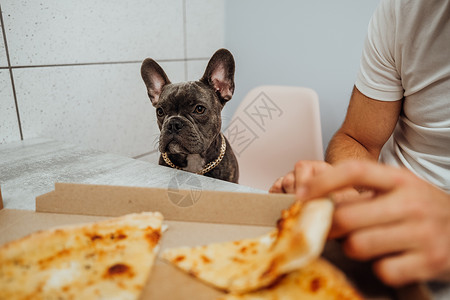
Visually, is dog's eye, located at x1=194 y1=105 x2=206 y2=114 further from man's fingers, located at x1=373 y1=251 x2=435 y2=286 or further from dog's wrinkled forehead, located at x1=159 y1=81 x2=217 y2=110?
man's fingers, located at x1=373 y1=251 x2=435 y2=286

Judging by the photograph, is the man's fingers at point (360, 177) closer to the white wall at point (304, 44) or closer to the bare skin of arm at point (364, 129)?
the bare skin of arm at point (364, 129)

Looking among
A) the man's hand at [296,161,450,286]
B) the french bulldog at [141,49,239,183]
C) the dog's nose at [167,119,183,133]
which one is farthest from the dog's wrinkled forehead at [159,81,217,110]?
the man's hand at [296,161,450,286]

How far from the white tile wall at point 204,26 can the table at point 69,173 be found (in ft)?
4.04

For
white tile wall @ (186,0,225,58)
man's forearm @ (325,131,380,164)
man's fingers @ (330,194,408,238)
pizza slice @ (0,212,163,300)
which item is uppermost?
white tile wall @ (186,0,225,58)

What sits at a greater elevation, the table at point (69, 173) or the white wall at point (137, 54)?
the white wall at point (137, 54)

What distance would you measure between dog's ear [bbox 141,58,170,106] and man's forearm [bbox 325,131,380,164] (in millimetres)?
703

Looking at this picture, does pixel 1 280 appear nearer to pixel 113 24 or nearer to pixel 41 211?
pixel 41 211

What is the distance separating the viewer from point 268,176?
6.07 ft

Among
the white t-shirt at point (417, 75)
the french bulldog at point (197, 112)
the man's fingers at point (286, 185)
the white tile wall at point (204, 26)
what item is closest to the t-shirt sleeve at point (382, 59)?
the white t-shirt at point (417, 75)

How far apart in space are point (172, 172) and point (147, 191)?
0.98 ft

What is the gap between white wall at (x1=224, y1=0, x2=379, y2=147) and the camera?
1.86 meters

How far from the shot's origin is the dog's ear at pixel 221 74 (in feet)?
3.81

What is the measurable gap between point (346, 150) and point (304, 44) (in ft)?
3.86

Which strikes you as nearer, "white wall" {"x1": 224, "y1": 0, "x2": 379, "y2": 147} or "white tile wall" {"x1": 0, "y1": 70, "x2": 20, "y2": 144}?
"white tile wall" {"x1": 0, "y1": 70, "x2": 20, "y2": 144}
